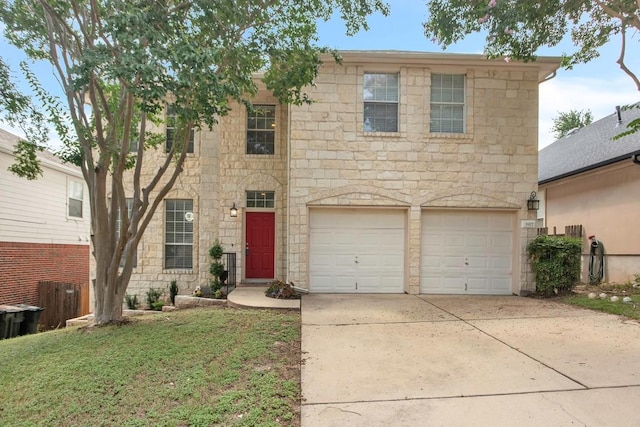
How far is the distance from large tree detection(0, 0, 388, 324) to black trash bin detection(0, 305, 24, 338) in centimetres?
412

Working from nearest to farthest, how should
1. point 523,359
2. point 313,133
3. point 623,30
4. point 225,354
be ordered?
point 523,359 < point 225,354 < point 623,30 < point 313,133

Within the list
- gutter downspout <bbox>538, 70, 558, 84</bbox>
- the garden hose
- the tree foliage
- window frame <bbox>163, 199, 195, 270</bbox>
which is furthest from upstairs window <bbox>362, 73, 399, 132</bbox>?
the tree foliage

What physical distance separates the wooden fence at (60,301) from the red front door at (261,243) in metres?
6.38

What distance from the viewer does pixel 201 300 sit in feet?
27.3

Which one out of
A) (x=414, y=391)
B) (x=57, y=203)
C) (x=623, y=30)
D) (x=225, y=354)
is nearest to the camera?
(x=414, y=391)

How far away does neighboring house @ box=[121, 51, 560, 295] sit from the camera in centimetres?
907

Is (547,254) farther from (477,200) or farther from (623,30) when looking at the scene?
(623,30)

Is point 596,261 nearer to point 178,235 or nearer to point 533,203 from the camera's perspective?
point 533,203

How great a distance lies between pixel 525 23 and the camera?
762 centimetres

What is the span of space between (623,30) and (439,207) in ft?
16.5

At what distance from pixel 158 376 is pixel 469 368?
364 centimetres

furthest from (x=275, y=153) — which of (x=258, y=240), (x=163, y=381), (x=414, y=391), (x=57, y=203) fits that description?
(x=57, y=203)

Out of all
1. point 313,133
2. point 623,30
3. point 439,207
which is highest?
point 623,30

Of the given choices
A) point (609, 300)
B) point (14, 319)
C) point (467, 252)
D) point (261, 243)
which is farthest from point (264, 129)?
point (609, 300)
